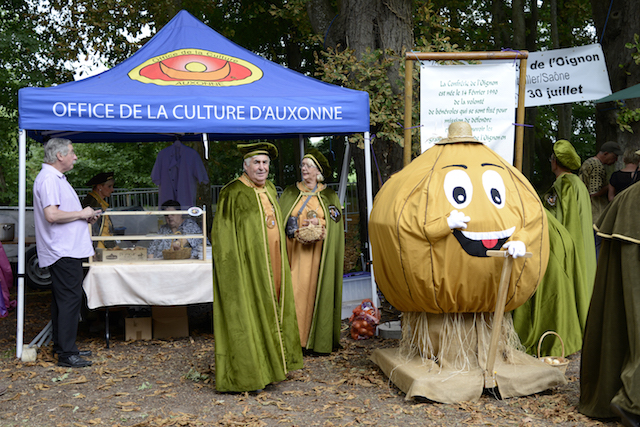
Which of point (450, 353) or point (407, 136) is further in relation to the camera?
point (407, 136)

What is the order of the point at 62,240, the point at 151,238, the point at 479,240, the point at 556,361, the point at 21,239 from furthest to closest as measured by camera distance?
the point at 151,238, the point at 21,239, the point at 62,240, the point at 556,361, the point at 479,240

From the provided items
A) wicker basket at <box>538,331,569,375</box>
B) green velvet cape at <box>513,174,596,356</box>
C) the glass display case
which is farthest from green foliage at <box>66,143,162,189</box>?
wicker basket at <box>538,331,569,375</box>

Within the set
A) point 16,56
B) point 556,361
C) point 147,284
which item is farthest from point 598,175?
point 16,56

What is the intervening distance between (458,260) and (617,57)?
5.97 meters

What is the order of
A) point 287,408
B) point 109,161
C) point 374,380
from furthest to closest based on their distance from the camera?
1. point 109,161
2. point 374,380
3. point 287,408

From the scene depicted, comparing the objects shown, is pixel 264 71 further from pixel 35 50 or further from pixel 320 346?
pixel 35 50

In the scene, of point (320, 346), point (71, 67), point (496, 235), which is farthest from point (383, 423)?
point (71, 67)

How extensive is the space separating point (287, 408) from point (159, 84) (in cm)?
331

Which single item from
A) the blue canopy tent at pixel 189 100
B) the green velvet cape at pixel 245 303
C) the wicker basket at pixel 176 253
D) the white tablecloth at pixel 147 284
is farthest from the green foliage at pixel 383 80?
the green velvet cape at pixel 245 303

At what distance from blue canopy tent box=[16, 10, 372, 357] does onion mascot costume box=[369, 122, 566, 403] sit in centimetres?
169

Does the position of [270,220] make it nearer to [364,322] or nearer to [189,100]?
[189,100]

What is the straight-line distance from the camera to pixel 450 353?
442 centimetres

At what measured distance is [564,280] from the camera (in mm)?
5359

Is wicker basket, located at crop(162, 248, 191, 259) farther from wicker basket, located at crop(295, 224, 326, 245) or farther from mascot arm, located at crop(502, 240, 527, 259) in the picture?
mascot arm, located at crop(502, 240, 527, 259)
